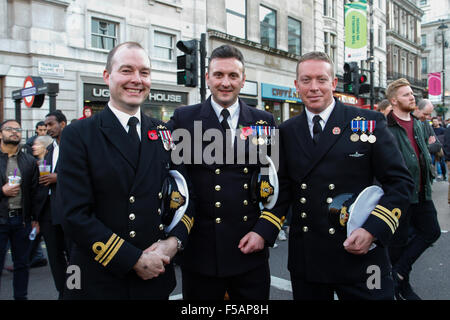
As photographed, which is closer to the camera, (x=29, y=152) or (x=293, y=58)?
(x=29, y=152)

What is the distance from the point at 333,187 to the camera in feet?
8.11

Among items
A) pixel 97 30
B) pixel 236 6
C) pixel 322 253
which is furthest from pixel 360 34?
pixel 322 253

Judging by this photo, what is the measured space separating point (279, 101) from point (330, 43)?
7779 mm

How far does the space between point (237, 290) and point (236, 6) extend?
65.4 ft

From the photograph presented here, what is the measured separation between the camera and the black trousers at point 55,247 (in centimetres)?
436

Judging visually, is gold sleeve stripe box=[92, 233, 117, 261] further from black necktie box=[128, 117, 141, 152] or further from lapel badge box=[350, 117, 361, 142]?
lapel badge box=[350, 117, 361, 142]

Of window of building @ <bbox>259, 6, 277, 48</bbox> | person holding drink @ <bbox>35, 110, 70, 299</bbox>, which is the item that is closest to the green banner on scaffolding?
window of building @ <bbox>259, 6, 277, 48</bbox>

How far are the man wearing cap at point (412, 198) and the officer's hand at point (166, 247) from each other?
298 centimetres

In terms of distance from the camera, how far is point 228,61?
2.75 meters

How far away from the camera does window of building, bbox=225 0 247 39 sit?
788 inches

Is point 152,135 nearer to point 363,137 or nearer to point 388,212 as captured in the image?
point 363,137

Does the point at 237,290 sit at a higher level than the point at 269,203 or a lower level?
lower

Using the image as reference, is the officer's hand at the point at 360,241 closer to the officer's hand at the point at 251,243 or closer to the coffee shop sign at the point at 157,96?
the officer's hand at the point at 251,243
